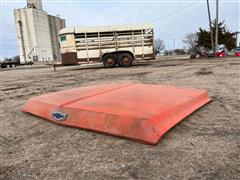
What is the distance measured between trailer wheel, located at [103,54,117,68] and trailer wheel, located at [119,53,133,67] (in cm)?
40

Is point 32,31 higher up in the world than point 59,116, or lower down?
higher up

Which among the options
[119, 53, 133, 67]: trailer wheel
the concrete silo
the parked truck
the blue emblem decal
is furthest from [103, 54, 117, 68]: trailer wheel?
the concrete silo

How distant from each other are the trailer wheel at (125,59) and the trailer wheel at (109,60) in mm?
401

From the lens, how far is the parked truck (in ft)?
45.6

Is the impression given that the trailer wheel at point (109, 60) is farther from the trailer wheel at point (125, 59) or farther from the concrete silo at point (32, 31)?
the concrete silo at point (32, 31)

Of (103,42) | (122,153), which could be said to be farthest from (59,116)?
(103,42)

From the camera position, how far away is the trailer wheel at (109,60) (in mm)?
14509

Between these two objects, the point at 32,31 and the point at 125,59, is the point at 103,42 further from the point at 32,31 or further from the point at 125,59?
the point at 32,31

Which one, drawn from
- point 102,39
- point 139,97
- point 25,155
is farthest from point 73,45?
point 25,155

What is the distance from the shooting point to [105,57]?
14.5 metres

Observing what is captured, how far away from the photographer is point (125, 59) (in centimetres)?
1459

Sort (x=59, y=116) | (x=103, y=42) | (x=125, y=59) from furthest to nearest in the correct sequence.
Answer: (x=125, y=59)
(x=103, y=42)
(x=59, y=116)

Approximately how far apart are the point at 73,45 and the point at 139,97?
1114 centimetres

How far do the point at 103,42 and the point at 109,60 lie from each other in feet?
3.90
